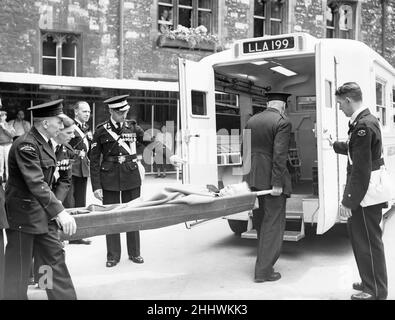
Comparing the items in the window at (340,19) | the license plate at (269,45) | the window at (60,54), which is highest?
the window at (340,19)

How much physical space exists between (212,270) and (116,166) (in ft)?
5.40

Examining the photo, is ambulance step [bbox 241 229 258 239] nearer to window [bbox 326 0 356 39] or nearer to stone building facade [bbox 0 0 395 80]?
stone building facade [bbox 0 0 395 80]

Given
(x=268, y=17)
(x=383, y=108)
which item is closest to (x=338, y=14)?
(x=268, y=17)

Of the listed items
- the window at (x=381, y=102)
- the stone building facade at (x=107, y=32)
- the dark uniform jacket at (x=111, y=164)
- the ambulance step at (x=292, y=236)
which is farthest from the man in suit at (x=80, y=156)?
the stone building facade at (x=107, y=32)

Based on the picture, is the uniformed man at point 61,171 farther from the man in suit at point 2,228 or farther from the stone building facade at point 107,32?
the stone building facade at point 107,32

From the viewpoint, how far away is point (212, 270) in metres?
5.62

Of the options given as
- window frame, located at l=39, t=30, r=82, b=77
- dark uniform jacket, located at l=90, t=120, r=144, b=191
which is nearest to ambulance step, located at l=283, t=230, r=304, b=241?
dark uniform jacket, located at l=90, t=120, r=144, b=191

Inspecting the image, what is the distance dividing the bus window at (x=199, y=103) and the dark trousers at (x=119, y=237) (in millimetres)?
1436

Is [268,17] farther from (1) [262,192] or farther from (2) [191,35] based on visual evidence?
(1) [262,192]

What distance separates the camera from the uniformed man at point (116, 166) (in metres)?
5.82

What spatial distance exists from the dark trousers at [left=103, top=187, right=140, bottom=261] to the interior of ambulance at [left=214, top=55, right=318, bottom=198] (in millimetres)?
2250

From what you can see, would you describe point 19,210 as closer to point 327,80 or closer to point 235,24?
point 327,80

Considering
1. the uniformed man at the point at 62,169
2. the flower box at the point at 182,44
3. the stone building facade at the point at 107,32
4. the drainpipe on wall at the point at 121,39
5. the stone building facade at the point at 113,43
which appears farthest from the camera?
the flower box at the point at 182,44
